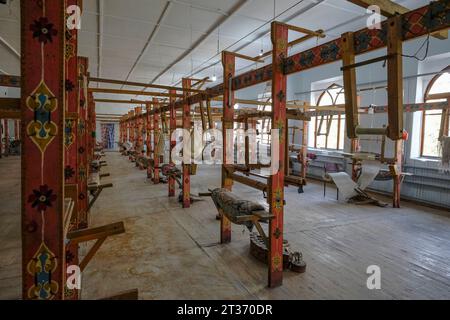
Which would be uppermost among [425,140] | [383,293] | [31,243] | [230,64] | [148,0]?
[148,0]

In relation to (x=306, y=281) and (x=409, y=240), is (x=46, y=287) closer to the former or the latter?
(x=306, y=281)

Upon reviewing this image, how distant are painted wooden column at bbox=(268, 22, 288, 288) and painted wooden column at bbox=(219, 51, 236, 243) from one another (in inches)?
40.2

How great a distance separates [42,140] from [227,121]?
2.76 meters

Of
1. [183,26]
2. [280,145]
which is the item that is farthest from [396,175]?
[183,26]

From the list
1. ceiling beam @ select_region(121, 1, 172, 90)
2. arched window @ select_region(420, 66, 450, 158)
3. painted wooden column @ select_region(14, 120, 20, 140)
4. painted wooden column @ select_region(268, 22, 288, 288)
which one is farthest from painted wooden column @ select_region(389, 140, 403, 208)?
painted wooden column @ select_region(14, 120, 20, 140)

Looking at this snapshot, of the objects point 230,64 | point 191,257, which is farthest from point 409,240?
point 230,64

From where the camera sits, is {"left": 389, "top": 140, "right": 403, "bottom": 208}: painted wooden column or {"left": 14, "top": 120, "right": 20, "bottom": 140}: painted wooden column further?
{"left": 14, "top": 120, "right": 20, "bottom": 140}: painted wooden column

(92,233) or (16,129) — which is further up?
(16,129)

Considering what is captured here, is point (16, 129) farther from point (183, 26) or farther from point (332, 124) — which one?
point (332, 124)

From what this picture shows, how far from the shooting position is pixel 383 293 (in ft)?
8.95

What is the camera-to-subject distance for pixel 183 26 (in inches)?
256

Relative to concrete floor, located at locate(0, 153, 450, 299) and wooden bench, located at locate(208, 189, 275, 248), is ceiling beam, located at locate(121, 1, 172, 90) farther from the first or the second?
wooden bench, located at locate(208, 189, 275, 248)

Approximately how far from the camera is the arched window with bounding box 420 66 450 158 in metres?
6.36

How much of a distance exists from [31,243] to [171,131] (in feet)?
17.6
